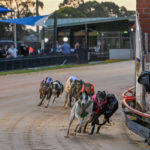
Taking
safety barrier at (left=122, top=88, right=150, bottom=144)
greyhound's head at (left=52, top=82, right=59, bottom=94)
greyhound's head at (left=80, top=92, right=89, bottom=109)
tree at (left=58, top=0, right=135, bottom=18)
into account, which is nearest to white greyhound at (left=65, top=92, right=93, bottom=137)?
greyhound's head at (left=80, top=92, right=89, bottom=109)

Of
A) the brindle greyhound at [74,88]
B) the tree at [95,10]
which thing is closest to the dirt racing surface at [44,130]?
the brindle greyhound at [74,88]

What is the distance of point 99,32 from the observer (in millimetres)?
40750

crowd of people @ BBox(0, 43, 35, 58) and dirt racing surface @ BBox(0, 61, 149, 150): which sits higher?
crowd of people @ BBox(0, 43, 35, 58)

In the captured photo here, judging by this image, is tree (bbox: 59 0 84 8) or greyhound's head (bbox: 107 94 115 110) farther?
tree (bbox: 59 0 84 8)

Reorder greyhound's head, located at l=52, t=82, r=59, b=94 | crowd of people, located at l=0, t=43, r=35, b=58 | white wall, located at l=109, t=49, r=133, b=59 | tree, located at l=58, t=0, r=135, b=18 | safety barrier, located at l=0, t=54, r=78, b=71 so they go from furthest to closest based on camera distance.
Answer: tree, located at l=58, t=0, r=135, b=18, white wall, located at l=109, t=49, r=133, b=59, crowd of people, located at l=0, t=43, r=35, b=58, safety barrier, located at l=0, t=54, r=78, b=71, greyhound's head, located at l=52, t=82, r=59, b=94

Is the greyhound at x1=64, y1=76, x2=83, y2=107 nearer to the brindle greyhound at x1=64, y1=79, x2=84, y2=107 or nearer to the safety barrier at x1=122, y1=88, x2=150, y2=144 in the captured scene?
the brindle greyhound at x1=64, y1=79, x2=84, y2=107

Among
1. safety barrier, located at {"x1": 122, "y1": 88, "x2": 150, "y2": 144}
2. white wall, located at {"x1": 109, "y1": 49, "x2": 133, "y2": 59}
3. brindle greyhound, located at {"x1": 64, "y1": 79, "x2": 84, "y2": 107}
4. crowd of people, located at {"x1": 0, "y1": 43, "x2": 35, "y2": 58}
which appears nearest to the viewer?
safety barrier, located at {"x1": 122, "y1": 88, "x2": 150, "y2": 144}

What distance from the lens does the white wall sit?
37.6 m

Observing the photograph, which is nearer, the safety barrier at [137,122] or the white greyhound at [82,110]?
the safety barrier at [137,122]

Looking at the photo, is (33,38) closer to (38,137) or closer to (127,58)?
(127,58)

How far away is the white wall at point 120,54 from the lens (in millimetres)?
37594

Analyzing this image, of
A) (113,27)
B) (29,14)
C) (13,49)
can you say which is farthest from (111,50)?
(29,14)

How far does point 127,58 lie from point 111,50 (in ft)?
4.62

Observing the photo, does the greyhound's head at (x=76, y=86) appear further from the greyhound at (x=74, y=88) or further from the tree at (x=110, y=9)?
the tree at (x=110, y=9)
